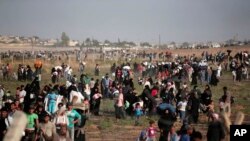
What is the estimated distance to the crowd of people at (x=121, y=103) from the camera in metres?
10.1

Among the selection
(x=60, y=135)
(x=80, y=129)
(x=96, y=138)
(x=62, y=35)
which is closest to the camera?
(x=60, y=135)

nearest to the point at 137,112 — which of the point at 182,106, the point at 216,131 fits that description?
the point at 182,106

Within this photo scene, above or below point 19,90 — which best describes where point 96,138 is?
below

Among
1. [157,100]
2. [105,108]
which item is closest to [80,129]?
[157,100]

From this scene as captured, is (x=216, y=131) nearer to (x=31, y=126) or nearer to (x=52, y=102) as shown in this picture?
(x=31, y=126)

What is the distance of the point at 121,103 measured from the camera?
1780 centimetres

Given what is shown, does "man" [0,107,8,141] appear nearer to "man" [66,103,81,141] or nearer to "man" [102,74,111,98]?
"man" [66,103,81,141]

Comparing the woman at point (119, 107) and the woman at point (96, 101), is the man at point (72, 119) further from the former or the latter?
the woman at point (96, 101)

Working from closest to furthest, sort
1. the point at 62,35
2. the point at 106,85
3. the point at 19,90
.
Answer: the point at 19,90 < the point at 106,85 < the point at 62,35

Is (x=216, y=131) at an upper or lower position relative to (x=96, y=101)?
upper

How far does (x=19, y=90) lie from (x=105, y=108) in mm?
5962

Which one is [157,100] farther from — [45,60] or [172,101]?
[45,60]

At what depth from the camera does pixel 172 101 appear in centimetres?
1859

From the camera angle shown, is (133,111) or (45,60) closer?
(133,111)
